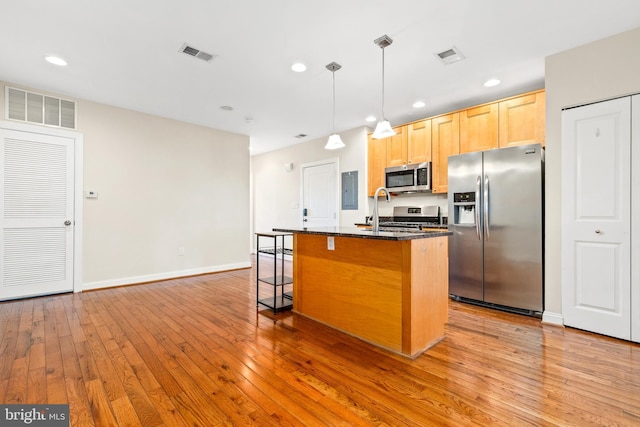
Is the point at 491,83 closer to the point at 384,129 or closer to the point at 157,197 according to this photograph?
the point at 384,129

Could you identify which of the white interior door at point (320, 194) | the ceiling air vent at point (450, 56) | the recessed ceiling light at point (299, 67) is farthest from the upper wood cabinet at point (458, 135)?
the recessed ceiling light at point (299, 67)

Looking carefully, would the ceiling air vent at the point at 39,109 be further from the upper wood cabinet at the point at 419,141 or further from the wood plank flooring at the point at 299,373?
the upper wood cabinet at the point at 419,141

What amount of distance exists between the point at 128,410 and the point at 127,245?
11.1 ft

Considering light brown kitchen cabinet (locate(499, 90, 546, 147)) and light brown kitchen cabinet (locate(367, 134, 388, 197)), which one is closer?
light brown kitchen cabinet (locate(499, 90, 546, 147))

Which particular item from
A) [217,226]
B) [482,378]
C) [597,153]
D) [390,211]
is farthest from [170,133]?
[597,153]

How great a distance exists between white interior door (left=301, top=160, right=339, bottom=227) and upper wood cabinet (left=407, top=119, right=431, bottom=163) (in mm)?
1578

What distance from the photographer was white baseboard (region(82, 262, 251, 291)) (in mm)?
4180

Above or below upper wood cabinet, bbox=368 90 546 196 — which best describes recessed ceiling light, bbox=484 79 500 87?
above

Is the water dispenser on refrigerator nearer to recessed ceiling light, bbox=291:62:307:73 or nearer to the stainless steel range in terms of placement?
the stainless steel range

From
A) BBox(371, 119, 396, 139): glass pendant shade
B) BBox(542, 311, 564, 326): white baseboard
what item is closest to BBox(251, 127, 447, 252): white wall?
BBox(542, 311, 564, 326): white baseboard

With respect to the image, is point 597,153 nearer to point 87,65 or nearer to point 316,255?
point 316,255

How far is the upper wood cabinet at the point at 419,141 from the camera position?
4.30 m

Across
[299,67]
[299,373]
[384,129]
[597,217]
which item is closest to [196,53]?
[299,67]

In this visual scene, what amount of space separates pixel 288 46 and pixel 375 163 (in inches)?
104
